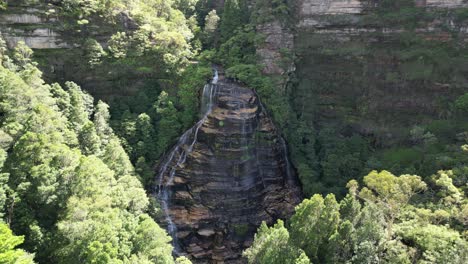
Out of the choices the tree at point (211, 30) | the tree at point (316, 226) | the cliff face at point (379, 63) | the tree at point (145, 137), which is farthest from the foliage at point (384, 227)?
the tree at point (211, 30)

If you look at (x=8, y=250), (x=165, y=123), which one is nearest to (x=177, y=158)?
(x=165, y=123)

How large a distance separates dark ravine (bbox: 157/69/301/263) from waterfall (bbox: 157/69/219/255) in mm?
81

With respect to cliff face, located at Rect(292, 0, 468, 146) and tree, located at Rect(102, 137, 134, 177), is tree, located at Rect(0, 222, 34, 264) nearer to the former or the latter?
tree, located at Rect(102, 137, 134, 177)

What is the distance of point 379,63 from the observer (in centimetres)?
3744

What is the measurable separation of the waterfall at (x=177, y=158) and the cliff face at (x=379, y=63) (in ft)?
30.2

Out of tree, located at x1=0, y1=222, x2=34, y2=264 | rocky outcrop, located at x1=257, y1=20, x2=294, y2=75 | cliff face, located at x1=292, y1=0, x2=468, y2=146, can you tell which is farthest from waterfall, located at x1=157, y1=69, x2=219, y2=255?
tree, located at x1=0, y1=222, x2=34, y2=264

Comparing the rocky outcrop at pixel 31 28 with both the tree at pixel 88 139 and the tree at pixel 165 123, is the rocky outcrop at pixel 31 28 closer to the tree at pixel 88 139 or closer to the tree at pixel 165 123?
the tree at pixel 165 123

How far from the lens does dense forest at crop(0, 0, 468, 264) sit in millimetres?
20859

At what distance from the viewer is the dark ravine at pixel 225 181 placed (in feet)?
102

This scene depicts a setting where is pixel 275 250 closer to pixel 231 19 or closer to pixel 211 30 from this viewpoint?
pixel 231 19

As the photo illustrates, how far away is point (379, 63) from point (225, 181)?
64.1 ft

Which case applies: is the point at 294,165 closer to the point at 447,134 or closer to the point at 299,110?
the point at 299,110

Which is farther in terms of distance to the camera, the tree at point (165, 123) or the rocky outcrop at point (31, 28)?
the tree at point (165, 123)

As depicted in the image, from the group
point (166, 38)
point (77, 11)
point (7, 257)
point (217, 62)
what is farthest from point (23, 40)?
point (7, 257)
